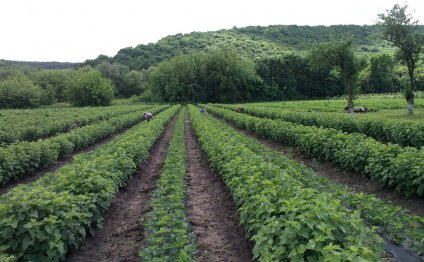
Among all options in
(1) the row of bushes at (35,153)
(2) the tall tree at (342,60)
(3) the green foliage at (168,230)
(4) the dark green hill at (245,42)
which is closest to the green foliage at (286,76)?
(4) the dark green hill at (245,42)

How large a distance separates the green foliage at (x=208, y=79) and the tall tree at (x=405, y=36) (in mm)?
53840

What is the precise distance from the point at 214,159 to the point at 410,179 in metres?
6.19

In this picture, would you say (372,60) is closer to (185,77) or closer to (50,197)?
(185,77)

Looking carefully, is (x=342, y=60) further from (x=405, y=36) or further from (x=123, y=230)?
(x=123, y=230)

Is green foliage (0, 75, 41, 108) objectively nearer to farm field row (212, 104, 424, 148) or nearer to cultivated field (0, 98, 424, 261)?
cultivated field (0, 98, 424, 261)

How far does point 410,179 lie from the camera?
8961 mm

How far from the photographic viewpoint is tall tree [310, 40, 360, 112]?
31.8m

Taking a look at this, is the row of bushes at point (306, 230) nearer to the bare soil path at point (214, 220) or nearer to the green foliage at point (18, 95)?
the bare soil path at point (214, 220)

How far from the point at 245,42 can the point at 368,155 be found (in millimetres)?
142164

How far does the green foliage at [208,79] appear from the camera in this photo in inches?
3332

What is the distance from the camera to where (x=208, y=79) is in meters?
88.3

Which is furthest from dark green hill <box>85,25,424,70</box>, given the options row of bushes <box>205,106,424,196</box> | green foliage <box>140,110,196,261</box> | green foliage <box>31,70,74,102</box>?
green foliage <box>140,110,196,261</box>

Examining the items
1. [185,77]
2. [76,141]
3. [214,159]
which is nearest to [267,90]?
[185,77]

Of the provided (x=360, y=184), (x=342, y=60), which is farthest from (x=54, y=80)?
(x=360, y=184)
